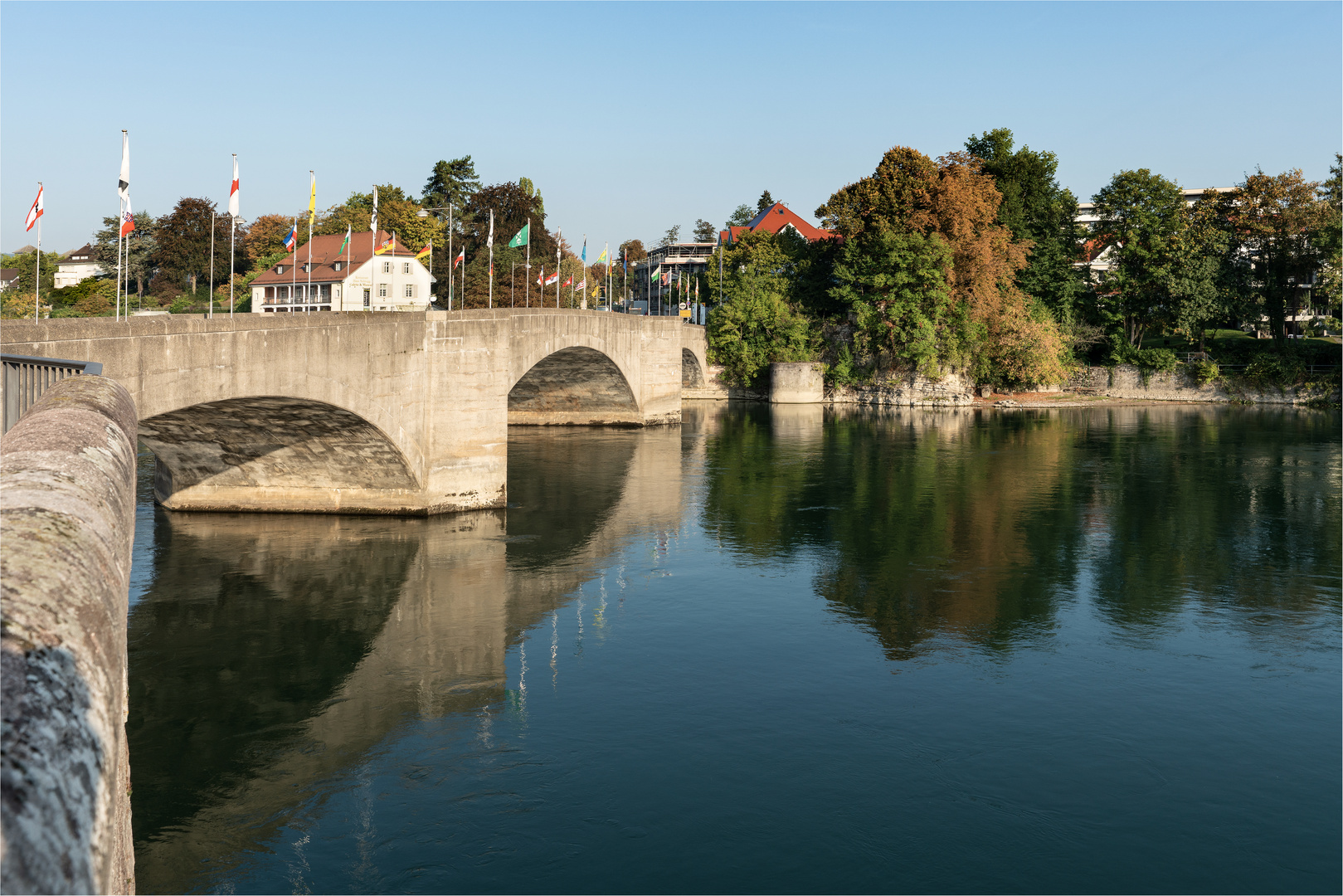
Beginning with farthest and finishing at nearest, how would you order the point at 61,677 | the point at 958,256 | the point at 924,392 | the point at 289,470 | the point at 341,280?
the point at 924,392 < the point at 958,256 < the point at 341,280 < the point at 289,470 < the point at 61,677

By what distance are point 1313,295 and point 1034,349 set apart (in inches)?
876

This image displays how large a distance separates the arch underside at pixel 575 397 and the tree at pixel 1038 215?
133 feet

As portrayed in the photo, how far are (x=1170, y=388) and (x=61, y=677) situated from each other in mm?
99308

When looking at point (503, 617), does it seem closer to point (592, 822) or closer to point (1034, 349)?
point (592, 822)

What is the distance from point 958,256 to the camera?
83938 mm

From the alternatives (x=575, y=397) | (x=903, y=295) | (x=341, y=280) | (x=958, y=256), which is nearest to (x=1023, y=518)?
(x=575, y=397)

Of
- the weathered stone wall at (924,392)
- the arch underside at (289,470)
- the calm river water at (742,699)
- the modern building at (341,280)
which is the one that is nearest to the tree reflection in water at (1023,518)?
the calm river water at (742,699)

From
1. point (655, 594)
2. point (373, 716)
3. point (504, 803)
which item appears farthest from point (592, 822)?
point (655, 594)

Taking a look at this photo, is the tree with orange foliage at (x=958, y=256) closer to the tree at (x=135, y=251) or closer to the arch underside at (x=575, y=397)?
the arch underside at (x=575, y=397)

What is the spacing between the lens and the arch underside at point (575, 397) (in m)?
62.8

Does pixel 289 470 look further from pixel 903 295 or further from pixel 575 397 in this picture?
pixel 903 295

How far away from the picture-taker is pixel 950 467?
168 ft

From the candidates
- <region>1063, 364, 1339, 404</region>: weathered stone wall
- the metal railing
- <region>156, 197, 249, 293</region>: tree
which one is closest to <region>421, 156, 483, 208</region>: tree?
<region>156, 197, 249, 293</region>: tree

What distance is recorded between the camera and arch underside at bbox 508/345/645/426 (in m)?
62.8
